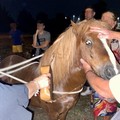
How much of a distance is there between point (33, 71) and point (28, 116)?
2.08 meters

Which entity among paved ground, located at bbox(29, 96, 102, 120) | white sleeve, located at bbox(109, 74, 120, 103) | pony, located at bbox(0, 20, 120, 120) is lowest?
paved ground, located at bbox(29, 96, 102, 120)

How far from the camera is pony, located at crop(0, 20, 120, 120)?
2846mm

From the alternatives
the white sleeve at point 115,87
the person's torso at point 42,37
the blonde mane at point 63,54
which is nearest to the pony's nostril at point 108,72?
the blonde mane at point 63,54

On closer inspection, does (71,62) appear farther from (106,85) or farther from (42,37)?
(42,37)

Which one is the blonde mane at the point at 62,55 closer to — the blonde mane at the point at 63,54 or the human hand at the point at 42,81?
the blonde mane at the point at 63,54

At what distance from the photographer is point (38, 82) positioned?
219cm

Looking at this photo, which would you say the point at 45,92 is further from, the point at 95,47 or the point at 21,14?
the point at 21,14

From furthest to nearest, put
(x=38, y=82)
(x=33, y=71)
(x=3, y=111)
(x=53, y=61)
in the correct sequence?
1. (x=33, y=71)
2. (x=53, y=61)
3. (x=38, y=82)
4. (x=3, y=111)

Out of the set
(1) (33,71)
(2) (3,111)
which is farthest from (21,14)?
(2) (3,111)

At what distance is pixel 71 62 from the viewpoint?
3367mm

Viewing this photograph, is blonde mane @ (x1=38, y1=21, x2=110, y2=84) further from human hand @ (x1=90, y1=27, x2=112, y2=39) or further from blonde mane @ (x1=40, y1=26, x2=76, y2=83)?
human hand @ (x1=90, y1=27, x2=112, y2=39)

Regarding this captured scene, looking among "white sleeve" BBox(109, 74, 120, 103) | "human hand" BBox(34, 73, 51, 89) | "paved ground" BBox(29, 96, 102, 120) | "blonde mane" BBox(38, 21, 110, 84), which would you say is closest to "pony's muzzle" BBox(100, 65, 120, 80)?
"blonde mane" BBox(38, 21, 110, 84)

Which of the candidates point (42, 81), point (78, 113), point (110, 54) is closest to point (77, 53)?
point (110, 54)

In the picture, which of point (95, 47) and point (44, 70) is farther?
point (95, 47)
